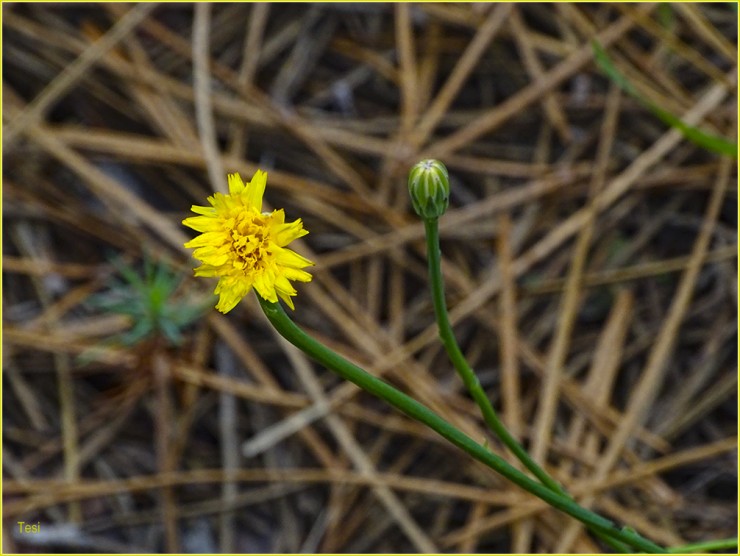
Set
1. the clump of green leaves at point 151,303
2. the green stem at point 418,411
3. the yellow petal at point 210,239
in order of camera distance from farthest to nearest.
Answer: the clump of green leaves at point 151,303
the yellow petal at point 210,239
the green stem at point 418,411

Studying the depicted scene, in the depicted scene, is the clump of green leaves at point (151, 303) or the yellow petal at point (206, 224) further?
the clump of green leaves at point (151, 303)

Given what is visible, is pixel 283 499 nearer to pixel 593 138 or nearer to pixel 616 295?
pixel 616 295

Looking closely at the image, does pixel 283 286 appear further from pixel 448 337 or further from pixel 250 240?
pixel 448 337

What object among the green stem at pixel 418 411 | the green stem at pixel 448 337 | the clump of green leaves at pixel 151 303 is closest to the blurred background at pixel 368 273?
the clump of green leaves at pixel 151 303

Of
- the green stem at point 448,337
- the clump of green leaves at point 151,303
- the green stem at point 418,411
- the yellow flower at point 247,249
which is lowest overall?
the green stem at point 418,411

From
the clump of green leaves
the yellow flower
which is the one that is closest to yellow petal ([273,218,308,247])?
the yellow flower

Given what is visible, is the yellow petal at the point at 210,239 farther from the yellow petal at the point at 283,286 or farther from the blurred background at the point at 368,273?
the blurred background at the point at 368,273

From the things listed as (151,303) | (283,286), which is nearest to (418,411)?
(283,286)
